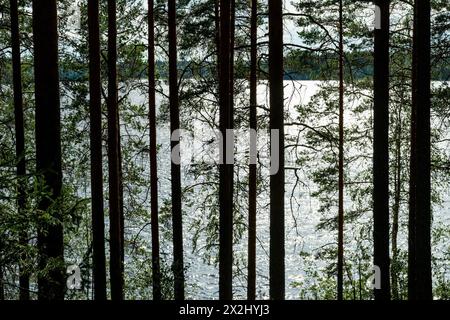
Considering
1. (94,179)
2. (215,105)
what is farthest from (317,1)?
(94,179)

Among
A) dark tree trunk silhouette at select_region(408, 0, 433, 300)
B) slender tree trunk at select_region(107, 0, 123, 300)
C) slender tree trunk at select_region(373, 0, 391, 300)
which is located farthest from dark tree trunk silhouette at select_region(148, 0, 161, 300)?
dark tree trunk silhouette at select_region(408, 0, 433, 300)

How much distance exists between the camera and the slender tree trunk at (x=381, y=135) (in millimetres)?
7148

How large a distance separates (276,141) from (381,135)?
65.5 inches

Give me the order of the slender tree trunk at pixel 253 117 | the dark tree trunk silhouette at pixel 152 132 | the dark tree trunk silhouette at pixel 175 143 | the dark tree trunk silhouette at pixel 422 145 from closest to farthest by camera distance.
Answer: the dark tree trunk silhouette at pixel 422 145
the dark tree trunk silhouette at pixel 175 143
the slender tree trunk at pixel 253 117
the dark tree trunk silhouette at pixel 152 132

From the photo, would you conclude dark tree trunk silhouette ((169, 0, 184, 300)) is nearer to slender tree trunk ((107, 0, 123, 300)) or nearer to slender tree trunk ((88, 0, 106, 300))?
slender tree trunk ((107, 0, 123, 300))

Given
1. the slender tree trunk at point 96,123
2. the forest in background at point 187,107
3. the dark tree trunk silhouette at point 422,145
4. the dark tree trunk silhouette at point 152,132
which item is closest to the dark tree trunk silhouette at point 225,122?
the forest in background at point 187,107

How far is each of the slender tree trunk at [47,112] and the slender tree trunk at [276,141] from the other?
10.5 feet

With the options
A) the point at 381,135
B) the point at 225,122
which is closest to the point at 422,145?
the point at 381,135

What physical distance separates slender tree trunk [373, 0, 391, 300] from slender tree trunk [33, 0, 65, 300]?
4.61 meters

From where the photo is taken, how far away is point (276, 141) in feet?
26.0

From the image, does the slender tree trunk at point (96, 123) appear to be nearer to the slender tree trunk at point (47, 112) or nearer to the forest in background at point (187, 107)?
the forest in background at point (187, 107)

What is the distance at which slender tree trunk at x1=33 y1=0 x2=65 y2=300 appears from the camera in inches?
237

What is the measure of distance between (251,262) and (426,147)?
4709mm
